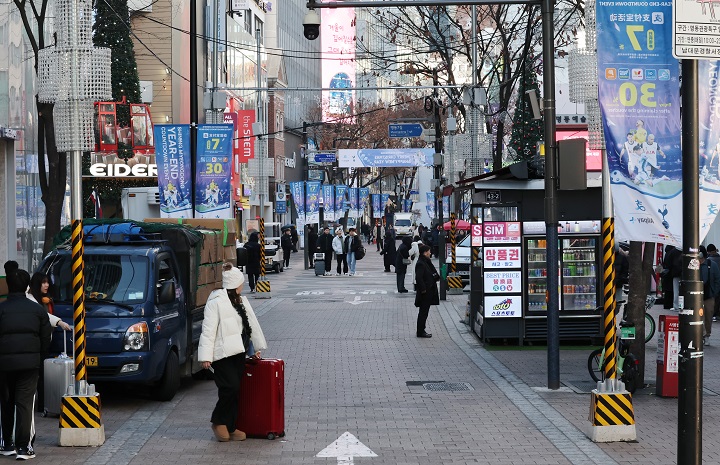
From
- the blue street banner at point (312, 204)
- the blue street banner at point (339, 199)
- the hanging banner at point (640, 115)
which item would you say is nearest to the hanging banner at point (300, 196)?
the blue street banner at point (312, 204)

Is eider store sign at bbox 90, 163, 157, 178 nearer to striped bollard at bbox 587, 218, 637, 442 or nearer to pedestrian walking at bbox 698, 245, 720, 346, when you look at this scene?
pedestrian walking at bbox 698, 245, 720, 346

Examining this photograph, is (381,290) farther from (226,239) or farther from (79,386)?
(79,386)

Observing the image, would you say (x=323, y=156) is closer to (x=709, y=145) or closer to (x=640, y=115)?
(x=640, y=115)

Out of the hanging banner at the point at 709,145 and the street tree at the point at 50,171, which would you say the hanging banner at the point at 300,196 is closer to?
the street tree at the point at 50,171

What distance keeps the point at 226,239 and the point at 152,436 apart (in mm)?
7378

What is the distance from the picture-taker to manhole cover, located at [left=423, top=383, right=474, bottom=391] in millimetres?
15555

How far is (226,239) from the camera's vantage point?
19.2 m

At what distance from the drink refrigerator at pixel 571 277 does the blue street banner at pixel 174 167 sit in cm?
895

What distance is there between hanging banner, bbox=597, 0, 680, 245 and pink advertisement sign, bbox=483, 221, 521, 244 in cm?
804

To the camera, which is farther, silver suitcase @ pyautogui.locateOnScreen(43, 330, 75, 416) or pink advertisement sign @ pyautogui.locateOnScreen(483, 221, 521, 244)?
pink advertisement sign @ pyautogui.locateOnScreen(483, 221, 521, 244)

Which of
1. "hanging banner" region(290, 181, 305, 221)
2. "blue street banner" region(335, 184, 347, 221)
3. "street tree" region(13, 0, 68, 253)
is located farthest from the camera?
"blue street banner" region(335, 184, 347, 221)

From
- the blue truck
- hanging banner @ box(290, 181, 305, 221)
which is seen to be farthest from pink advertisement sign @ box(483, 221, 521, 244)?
hanging banner @ box(290, 181, 305, 221)

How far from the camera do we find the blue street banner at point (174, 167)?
85.4ft

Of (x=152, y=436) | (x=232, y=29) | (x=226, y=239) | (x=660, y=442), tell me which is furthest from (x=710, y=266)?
(x=232, y=29)
